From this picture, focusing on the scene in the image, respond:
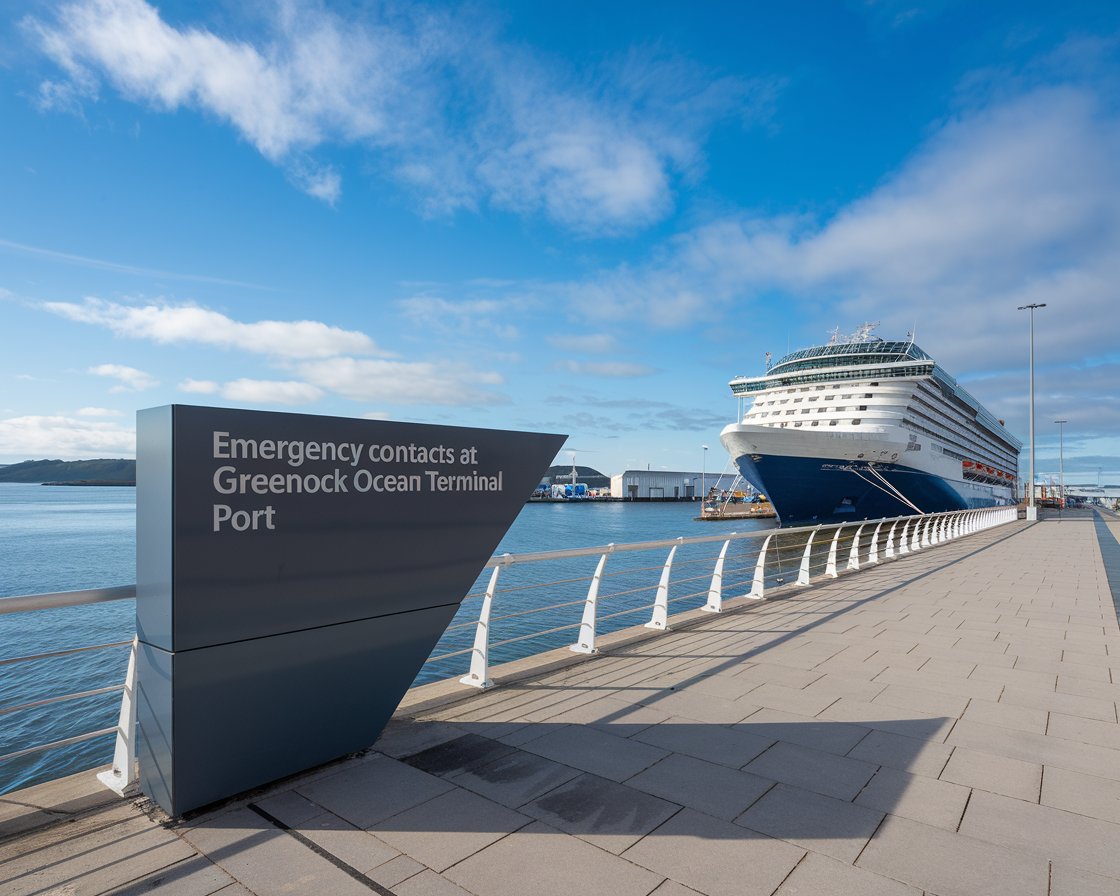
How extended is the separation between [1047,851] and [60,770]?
977 centimetres

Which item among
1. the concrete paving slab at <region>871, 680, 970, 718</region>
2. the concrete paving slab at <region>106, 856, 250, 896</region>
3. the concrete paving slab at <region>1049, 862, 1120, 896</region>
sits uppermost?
the concrete paving slab at <region>106, 856, 250, 896</region>

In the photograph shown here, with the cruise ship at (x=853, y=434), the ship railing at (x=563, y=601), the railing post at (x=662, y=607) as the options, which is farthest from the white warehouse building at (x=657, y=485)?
the railing post at (x=662, y=607)

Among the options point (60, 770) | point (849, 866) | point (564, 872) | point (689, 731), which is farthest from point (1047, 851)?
point (60, 770)

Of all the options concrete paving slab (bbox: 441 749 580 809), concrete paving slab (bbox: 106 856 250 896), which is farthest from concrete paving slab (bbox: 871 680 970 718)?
concrete paving slab (bbox: 106 856 250 896)

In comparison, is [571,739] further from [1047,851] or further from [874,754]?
[1047,851]

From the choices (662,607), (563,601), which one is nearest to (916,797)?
(662,607)

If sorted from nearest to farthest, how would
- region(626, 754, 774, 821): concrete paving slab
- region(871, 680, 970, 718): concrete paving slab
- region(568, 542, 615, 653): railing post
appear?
region(626, 754, 774, 821): concrete paving slab
region(871, 680, 970, 718): concrete paving slab
region(568, 542, 615, 653): railing post

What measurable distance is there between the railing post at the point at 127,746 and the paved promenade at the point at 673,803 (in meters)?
0.08

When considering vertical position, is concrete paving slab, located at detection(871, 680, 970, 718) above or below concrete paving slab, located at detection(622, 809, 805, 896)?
below

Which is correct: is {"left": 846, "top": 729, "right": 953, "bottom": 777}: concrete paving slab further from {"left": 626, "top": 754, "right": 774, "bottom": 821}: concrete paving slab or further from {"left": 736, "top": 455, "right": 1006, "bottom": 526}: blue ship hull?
{"left": 736, "top": 455, "right": 1006, "bottom": 526}: blue ship hull

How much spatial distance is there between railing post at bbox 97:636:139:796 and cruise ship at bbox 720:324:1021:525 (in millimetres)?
35178

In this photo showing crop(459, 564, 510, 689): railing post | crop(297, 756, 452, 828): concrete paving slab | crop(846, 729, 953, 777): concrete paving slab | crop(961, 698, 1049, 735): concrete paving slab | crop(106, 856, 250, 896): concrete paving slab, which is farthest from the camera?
crop(459, 564, 510, 689): railing post

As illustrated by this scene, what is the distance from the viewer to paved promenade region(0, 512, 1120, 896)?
273cm

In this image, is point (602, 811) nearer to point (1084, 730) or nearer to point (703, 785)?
point (703, 785)
